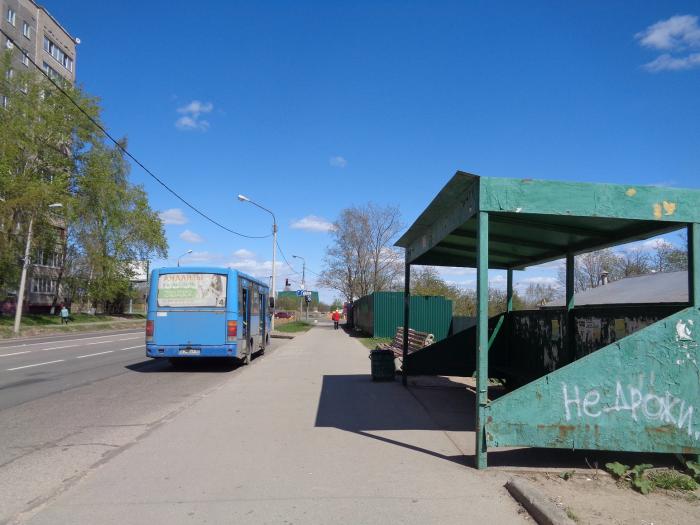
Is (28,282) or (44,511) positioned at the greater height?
(28,282)

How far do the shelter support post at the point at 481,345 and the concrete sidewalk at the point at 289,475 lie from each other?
0.31 metres

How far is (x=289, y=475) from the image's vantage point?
18.6 feet

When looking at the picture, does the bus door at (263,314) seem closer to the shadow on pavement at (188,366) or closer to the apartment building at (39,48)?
the shadow on pavement at (188,366)

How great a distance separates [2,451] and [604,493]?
6377 mm

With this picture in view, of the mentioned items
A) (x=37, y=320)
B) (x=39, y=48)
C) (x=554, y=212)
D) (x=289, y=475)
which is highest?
(x=39, y=48)

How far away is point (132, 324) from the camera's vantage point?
51.2 metres

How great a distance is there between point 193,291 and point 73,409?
5545 mm

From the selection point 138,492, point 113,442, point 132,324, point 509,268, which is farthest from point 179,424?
point 132,324

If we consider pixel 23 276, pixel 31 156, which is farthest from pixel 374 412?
pixel 31 156

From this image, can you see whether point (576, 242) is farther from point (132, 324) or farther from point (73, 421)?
point (132, 324)

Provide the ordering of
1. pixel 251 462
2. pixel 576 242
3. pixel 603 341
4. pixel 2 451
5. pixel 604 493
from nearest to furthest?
pixel 604 493 < pixel 251 462 < pixel 2 451 < pixel 603 341 < pixel 576 242

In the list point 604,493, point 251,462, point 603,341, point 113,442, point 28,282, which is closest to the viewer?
point 604,493

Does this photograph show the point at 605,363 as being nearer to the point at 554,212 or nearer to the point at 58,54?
the point at 554,212

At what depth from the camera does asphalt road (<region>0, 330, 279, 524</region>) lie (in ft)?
18.7
